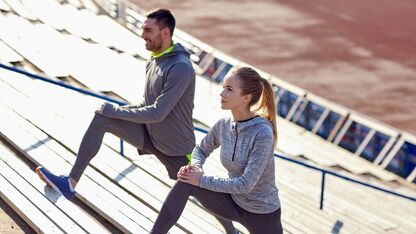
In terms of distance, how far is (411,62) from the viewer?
2023 centimetres

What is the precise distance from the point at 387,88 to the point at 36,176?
13887 mm

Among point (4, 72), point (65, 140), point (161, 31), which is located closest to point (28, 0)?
point (4, 72)

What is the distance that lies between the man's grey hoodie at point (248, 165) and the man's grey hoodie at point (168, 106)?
587 mm

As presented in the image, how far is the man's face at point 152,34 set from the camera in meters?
5.18

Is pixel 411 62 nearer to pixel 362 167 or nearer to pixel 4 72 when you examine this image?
pixel 362 167

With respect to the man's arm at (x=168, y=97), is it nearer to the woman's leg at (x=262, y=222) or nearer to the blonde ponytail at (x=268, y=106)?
the blonde ponytail at (x=268, y=106)

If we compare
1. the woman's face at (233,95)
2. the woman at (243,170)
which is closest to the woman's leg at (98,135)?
the woman at (243,170)

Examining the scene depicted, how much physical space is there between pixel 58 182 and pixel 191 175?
1426 mm

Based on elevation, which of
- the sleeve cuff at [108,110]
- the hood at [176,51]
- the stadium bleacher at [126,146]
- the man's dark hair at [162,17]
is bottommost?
the stadium bleacher at [126,146]

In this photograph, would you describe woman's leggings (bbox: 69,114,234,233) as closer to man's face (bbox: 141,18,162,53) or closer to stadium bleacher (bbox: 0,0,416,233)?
stadium bleacher (bbox: 0,0,416,233)

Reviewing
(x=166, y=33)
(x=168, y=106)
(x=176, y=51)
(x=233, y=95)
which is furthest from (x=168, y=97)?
(x=233, y=95)

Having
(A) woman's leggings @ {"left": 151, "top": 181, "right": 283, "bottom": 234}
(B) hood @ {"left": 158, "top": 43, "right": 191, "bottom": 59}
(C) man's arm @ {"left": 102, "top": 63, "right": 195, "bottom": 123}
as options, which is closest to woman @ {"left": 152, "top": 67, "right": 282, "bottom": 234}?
(A) woman's leggings @ {"left": 151, "top": 181, "right": 283, "bottom": 234}

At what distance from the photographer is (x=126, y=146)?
23.1ft

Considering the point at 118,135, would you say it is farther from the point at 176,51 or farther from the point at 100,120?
the point at 176,51
